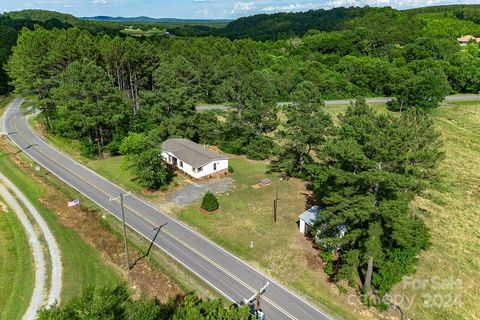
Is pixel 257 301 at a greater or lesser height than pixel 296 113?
lesser

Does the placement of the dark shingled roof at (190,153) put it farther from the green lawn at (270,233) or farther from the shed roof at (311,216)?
the shed roof at (311,216)

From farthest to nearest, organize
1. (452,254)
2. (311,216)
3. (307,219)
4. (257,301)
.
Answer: (311,216) → (307,219) → (452,254) → (257,301)

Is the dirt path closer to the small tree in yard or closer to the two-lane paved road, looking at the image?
the two-lane paved road

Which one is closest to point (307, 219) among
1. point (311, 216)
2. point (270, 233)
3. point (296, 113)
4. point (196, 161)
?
point (311, 216)

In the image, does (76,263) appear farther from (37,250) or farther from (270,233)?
(270,233)

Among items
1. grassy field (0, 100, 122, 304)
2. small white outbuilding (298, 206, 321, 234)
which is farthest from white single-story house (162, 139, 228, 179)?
grassy field (0, 100, 122, 304)

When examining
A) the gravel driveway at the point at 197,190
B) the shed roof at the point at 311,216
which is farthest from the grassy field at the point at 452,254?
the gravel driveway at the point at 197,190

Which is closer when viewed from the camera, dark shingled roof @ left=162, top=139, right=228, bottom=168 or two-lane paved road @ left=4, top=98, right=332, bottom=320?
two-lane paved road @ left=4, top=98, right=332, bottom=320
